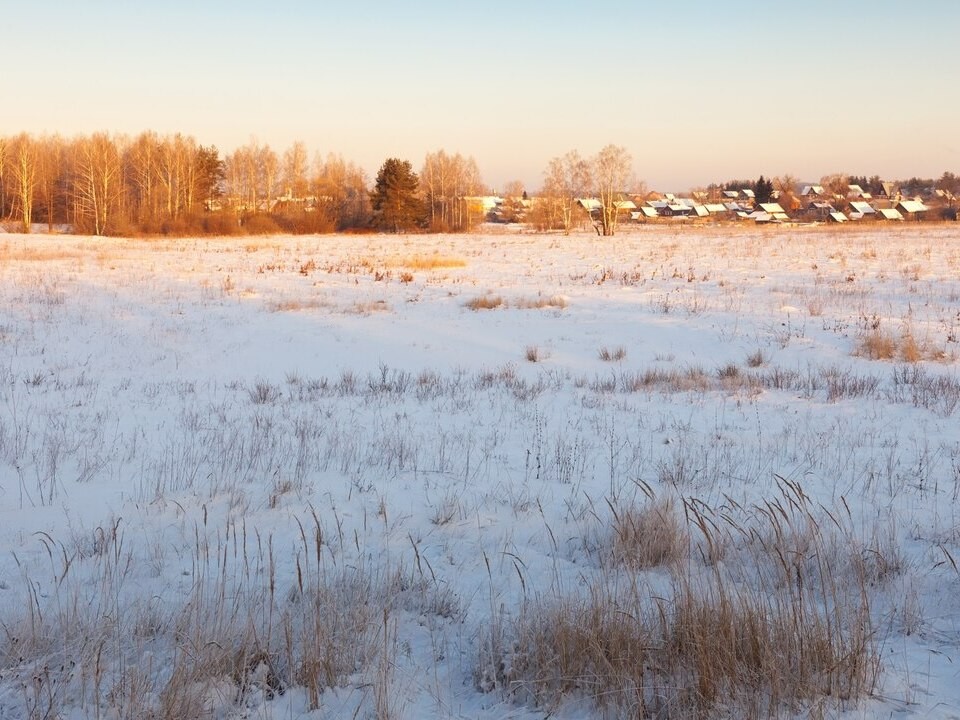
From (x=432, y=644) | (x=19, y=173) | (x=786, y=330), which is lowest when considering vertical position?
(x=432, y=644)

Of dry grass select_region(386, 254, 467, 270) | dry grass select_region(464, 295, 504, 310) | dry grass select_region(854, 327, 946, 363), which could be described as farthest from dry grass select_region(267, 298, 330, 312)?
dry grass select_region(854, 327, 946, 363)

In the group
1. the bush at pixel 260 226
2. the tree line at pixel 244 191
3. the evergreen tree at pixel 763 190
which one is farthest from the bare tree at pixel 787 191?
the bush at pixel 260 226

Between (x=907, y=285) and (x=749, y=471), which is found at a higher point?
(x=907, y=285)

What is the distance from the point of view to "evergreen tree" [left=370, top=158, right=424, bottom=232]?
214 feet

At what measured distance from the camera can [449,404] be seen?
309 inches

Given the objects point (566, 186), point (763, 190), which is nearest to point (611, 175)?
point (566, 186)

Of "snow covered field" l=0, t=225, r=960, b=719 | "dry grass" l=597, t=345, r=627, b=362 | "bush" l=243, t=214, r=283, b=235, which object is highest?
"bush" l=243, t=214, r=283, b=235

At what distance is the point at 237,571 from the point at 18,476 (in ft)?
8.88

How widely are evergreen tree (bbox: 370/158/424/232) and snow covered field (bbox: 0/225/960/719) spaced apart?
54.0 meters

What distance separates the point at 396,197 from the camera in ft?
214

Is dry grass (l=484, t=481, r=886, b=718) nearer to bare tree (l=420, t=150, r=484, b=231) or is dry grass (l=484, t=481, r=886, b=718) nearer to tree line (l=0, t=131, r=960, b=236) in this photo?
tree line (l=0, t=131, r=960, b=236)

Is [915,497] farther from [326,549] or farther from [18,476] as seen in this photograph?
[18,476]

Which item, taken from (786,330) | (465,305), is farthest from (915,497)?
(465,305)

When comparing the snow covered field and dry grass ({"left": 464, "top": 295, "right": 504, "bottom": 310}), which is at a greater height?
dry grass ({"left": 464, "top": 295, "right": 504, "bottom": 310})
